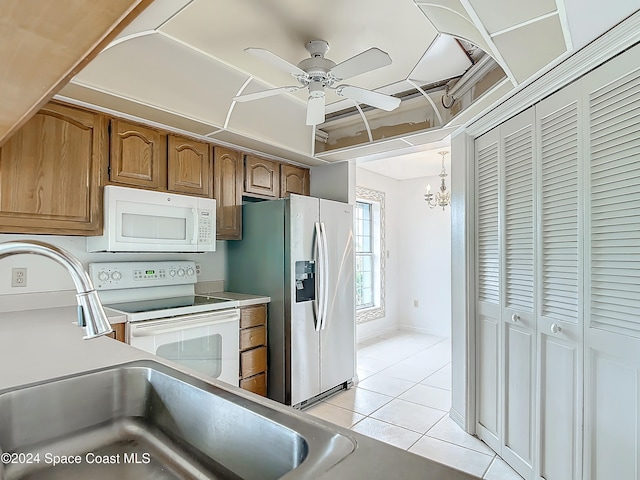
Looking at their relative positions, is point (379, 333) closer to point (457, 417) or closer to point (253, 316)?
point (457, 417)

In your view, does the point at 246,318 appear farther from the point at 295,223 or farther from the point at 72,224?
the point at 72,224

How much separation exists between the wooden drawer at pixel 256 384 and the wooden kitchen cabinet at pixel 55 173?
149 centimetres

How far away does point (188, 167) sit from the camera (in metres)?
2.85

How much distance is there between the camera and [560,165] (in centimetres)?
190

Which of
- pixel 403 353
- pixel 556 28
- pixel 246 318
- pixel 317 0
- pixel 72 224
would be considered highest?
pixel 317 0

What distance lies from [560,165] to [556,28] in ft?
2.17

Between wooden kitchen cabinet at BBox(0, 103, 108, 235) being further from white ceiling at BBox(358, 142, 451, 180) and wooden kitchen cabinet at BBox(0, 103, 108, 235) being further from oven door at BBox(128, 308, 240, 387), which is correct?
white ceiling at BBox(358, 142, 451, 180)

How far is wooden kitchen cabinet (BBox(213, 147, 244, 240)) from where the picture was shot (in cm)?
306

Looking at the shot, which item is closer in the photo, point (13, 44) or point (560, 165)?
point (13, 44)

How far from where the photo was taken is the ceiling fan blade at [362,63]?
179cm

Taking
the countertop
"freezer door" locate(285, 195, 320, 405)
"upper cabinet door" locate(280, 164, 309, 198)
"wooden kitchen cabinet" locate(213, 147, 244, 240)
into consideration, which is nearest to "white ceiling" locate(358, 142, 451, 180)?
"upper cabinet door" locate(280, 164, 309, 198)

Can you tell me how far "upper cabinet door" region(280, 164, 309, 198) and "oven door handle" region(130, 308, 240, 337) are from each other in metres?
1.34

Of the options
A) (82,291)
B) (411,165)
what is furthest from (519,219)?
(411,165)

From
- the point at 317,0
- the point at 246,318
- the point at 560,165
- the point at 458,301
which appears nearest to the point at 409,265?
the point at 458,301
